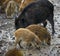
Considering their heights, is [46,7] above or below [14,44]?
above

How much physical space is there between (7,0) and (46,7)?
8.46 ft

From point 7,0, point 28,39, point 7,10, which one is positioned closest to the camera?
point 28,39

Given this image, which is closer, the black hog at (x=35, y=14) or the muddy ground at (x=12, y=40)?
the muddy ground at (x=12, y=40)

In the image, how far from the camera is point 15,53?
543 centimetres

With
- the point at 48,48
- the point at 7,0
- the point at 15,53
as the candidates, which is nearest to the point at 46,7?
the point at 48,48

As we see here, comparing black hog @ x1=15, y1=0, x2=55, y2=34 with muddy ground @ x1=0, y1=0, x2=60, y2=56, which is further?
black hog @ x1=15, y1=0, x2=55, y2=34

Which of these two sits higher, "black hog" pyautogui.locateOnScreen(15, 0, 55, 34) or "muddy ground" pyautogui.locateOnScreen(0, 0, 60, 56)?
"black hog" pyautogui.locateOnScreen(15, 0, 55, 34)

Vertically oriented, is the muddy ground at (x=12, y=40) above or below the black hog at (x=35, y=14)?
below

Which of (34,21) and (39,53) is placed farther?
(34,21)

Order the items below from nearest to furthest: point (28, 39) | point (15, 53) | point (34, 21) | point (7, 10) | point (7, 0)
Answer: point (15, 53), point (28, 39), point (34, 21), point (7, 10), point (7, 0)

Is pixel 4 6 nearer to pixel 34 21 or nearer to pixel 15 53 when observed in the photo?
pixel 34 21

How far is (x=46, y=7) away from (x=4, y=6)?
2389 mm

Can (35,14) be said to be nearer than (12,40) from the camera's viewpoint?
No

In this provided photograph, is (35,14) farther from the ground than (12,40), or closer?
farther from the ground
